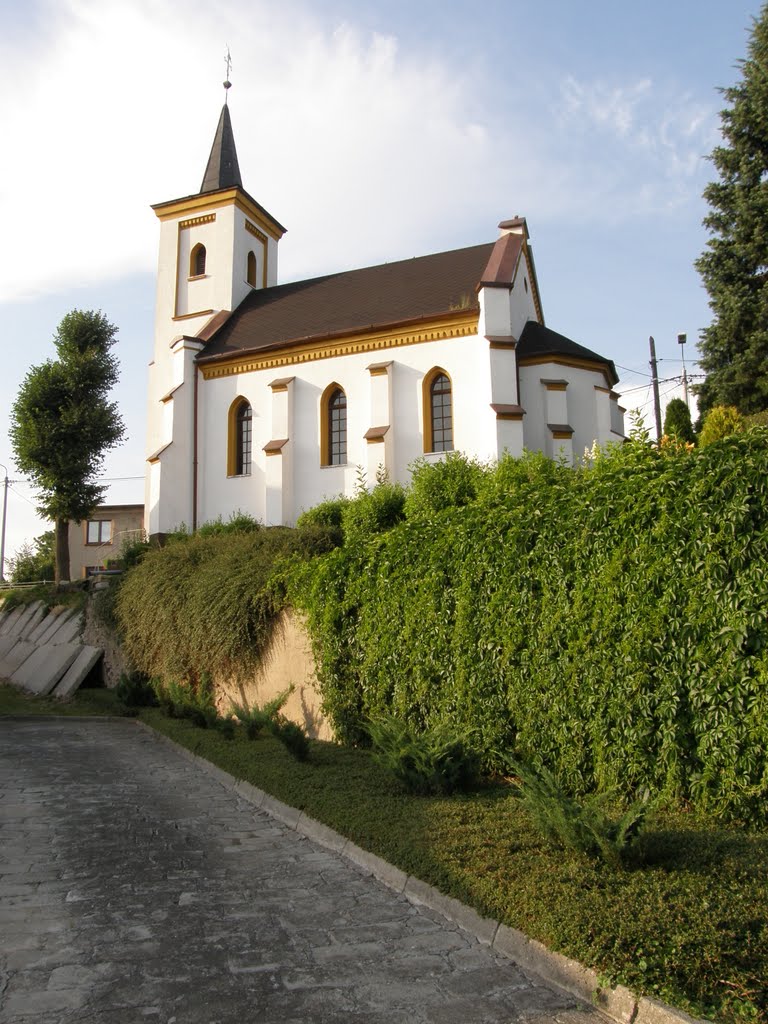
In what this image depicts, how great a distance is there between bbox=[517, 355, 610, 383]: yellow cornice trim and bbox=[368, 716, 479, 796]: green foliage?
18828mm

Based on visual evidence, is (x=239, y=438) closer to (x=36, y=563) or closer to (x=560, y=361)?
(x=560, y=361)

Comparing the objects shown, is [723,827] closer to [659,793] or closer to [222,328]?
[659,793]

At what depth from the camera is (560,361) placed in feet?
80.3

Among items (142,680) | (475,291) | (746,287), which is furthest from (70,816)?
(746,287)

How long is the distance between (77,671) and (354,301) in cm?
1680

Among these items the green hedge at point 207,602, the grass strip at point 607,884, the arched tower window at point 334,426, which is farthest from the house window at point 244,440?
the grass strip at point 607,884

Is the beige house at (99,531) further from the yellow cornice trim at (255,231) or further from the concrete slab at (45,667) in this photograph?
the concrete slab at (45,667)

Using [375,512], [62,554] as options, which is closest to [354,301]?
[375,512]

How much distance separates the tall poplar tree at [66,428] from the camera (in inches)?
1141

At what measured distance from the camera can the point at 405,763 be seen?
7129mm

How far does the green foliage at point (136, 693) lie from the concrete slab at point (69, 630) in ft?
17.8

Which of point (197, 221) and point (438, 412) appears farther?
point (197, 221)

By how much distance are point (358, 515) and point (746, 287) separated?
14017 millimetres

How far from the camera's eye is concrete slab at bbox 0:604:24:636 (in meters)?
25.1
